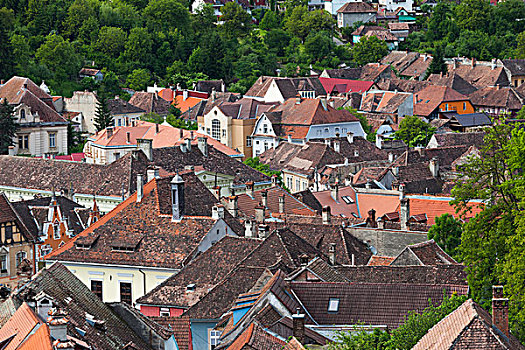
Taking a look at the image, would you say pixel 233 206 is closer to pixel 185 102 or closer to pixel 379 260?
pixel 379 260

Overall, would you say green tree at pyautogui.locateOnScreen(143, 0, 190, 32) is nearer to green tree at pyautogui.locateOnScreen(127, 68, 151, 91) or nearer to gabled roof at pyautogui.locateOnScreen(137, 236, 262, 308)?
green tree at pyautogui.locateOnScreen(127, 68, 151, 91)

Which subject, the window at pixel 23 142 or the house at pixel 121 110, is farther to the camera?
the house at pixel 121 110

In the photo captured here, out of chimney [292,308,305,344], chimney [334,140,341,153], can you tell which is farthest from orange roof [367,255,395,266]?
chimney [334,140,341,153]

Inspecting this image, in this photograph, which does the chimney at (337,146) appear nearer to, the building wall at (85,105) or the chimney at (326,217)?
the building wall at (85,105)

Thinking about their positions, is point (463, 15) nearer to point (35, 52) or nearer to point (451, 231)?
point (35, 52)

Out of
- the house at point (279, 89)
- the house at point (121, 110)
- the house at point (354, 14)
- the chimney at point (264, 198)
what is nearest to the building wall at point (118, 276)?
the chimney at point (264, 198)
